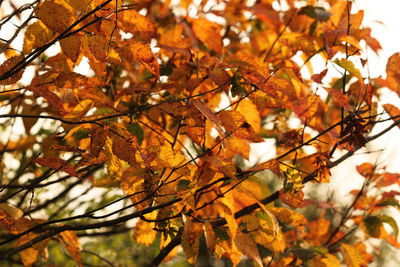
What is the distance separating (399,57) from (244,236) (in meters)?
0.76

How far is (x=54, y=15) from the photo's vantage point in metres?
0.83

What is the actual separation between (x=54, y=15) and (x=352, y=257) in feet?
3.90

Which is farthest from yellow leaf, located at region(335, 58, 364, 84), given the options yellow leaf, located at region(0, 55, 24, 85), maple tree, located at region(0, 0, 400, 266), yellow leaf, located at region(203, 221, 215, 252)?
yellow leaf, located at region(0, 55, 24, 85)

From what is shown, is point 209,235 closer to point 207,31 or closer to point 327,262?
point 327,262

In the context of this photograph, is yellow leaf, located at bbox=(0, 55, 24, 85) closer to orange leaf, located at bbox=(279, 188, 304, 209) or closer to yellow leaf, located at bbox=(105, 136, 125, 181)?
yellow leaf, located at bbox=(105, 136, 125, 181)

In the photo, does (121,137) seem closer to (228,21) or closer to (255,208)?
(255,208)

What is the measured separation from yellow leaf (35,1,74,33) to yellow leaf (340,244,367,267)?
115cm

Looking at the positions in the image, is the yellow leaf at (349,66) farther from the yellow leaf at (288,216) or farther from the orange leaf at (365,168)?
the orange leaf at (365,168)

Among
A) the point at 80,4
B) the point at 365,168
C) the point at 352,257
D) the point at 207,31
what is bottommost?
the point at 352,257

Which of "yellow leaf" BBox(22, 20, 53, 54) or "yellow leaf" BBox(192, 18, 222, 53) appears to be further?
"yellow leaf" BBox(192, 18, 222, 53)

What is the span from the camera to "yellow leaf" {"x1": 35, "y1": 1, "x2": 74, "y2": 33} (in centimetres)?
81

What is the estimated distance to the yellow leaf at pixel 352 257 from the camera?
4.53ft

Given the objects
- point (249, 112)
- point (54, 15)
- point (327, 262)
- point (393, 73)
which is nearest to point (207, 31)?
point (249, 112)

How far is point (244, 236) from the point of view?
3.56ft
